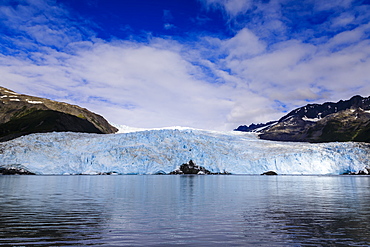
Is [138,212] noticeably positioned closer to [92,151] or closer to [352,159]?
[92,151]

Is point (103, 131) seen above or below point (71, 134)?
above

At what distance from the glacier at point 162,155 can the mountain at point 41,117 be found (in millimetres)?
41389

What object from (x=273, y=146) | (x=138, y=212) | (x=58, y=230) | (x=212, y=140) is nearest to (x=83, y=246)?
(x=58, y=230)

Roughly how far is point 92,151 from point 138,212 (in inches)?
1304

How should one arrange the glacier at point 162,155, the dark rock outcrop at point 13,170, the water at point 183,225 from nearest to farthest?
the water at point 183,225, the dark rock outcrop at point 13,170, the glacier at point 162,155

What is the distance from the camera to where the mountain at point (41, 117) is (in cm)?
9069

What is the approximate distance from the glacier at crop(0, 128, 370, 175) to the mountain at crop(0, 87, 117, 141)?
41389mm

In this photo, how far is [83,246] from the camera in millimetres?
6625

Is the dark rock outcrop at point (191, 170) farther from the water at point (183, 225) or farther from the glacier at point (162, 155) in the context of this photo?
the water at point (183, 225)

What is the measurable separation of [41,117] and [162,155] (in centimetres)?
6720

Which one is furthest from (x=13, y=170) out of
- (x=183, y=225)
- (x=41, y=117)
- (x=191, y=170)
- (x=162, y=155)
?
(x=41, y=117)

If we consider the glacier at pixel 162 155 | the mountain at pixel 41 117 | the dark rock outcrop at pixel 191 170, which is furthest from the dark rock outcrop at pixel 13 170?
the mountain at pixel 41 117

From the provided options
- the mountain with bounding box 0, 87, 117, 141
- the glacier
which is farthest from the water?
the mountain with bounding box 0, 87, 117, 141

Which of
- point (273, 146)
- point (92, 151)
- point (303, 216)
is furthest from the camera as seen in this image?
point (273, 146)
